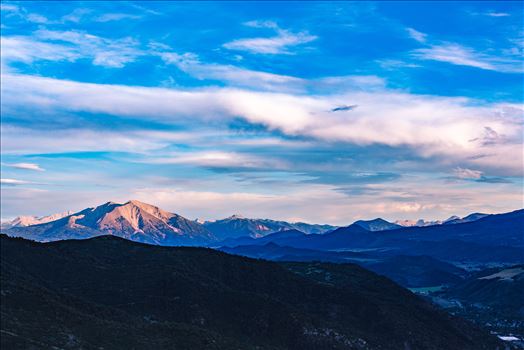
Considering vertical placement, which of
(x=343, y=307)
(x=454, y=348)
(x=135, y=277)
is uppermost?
(x=135, y=277)

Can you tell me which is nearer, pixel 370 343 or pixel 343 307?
pixel 370 343

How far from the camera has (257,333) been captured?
159125mm

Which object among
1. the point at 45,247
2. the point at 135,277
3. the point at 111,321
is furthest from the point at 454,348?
the point at 45,247

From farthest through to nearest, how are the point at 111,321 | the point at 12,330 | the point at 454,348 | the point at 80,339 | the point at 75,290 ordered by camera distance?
the point at 454,348 < the point at 75,290 < the point at 111,321 < the point at 80,339 < the point at 12,330

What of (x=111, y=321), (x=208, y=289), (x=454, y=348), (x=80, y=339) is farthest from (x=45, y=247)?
(x=454, y=348)

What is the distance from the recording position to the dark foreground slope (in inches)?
4564

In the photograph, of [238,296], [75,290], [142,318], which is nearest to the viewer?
[142,318]

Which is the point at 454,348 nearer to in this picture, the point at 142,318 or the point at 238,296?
the point at 238,296

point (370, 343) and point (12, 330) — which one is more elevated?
point (12, 330)

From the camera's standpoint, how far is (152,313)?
498 ft

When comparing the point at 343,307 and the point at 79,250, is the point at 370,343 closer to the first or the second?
the point at 343,307

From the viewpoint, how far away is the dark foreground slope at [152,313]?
116 meters

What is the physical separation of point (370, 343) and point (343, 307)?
26.4m

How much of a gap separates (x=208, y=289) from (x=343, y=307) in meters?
49.9
